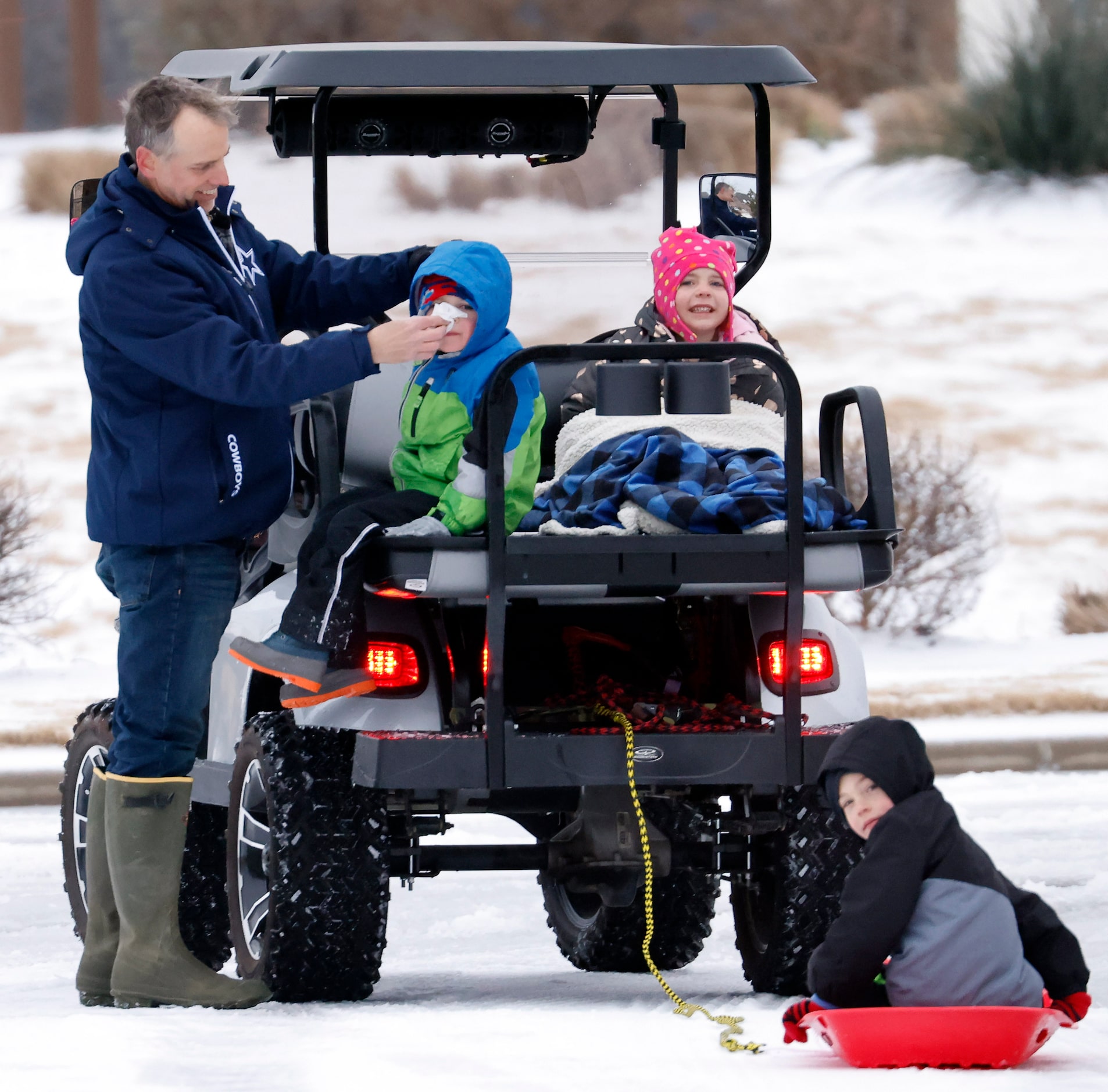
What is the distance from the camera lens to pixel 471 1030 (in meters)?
4.64

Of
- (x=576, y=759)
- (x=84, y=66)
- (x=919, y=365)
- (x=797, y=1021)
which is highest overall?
(x=84, y=66)

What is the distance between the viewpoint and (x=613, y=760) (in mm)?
4863

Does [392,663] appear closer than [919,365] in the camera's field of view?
Yes

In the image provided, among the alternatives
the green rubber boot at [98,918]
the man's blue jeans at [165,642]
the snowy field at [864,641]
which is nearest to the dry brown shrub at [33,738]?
the snowy field at [864,641]

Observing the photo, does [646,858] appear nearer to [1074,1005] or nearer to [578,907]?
[1074,1005]

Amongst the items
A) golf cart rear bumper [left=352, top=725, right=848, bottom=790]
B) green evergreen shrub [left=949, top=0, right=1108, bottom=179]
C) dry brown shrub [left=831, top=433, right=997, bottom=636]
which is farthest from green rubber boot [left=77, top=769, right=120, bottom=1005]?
green evergreen shrub [left=949, top=0, right=1108, bottom=179]

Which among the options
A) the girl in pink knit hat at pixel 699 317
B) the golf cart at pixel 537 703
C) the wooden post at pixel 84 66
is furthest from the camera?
the wooden post at pixel 84 66

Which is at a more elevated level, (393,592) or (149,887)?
(393,592)

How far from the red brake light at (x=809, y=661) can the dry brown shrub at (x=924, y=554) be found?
31.3 feet

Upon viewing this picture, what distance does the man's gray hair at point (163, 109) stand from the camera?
511 centimetres

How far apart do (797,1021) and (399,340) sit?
1.72 m

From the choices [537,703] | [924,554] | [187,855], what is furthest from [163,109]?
[924,554]

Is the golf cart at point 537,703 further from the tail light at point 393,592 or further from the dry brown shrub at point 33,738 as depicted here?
the dry brown shrub at point 33,738

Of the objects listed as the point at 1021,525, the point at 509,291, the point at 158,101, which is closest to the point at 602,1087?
the point at 509,291
